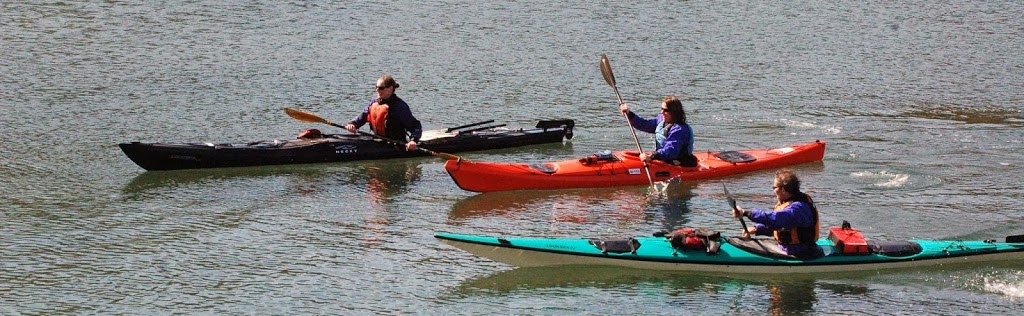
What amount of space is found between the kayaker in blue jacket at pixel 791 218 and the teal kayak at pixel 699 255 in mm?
81

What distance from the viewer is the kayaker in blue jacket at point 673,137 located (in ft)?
42.2

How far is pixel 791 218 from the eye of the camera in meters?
9.69

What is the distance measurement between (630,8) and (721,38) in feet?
7.22

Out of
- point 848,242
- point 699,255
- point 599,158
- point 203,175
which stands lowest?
point 699,255

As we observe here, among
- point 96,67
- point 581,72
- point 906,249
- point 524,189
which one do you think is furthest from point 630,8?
point 906,249

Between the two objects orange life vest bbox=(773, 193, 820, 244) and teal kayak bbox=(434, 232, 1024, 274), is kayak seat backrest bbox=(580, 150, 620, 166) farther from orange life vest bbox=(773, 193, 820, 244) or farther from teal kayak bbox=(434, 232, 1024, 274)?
orange life vest bbox=(773, 193, 820, 244)

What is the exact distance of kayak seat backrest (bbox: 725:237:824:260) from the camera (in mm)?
9875

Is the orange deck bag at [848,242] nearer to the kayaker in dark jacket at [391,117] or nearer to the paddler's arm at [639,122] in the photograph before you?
the paddler's arm at [639,122]

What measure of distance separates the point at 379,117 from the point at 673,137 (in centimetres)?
291

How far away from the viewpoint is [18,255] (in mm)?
10570

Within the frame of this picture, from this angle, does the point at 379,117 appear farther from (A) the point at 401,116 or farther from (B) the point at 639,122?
(B) the point at 639,122

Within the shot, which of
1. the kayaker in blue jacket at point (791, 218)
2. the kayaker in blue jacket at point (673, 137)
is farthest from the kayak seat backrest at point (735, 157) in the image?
the kayaker in blue jacket at point (791, 218)

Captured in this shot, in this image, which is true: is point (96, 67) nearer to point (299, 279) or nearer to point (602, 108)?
point (602, 108)

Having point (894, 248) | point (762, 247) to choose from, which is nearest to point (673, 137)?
point (762, 247)
